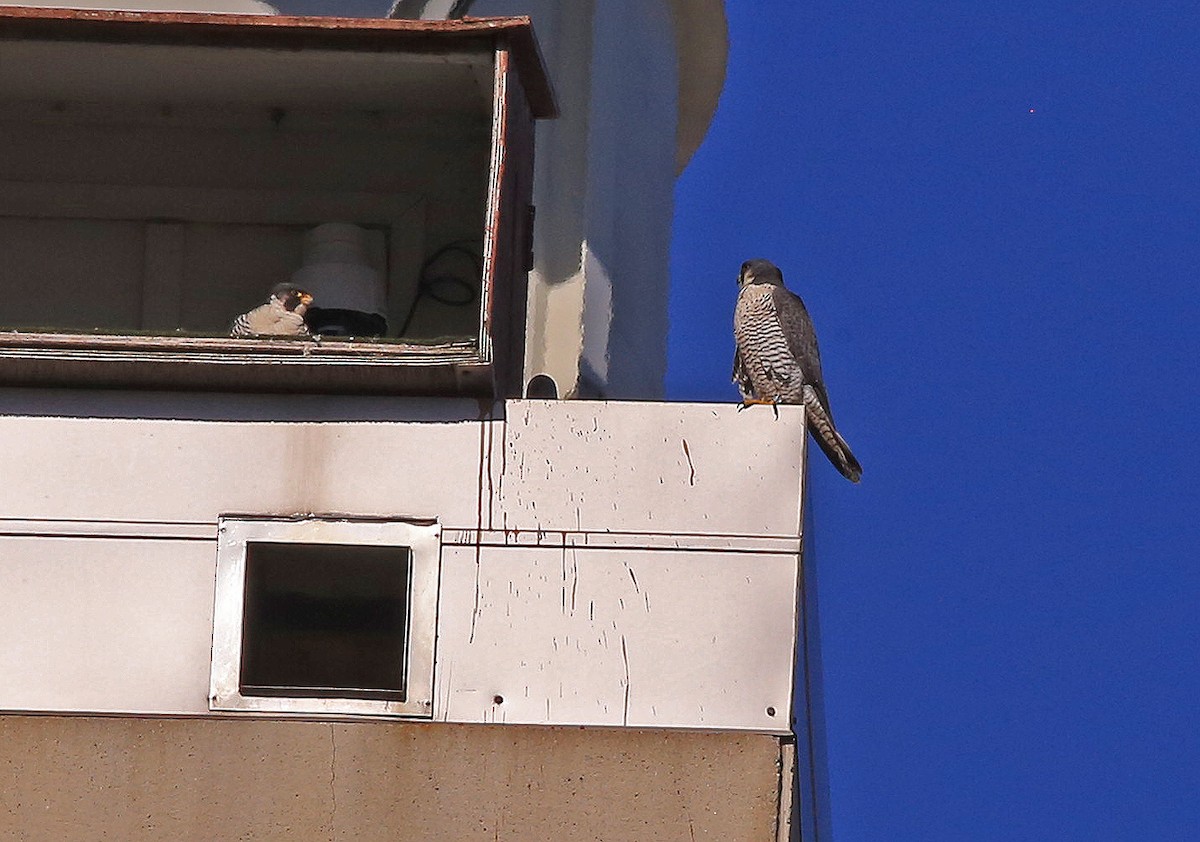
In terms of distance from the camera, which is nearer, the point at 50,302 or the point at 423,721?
the point at 423,721

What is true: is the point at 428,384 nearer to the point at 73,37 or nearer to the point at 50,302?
the point at 73,37

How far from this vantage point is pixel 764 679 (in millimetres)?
12273

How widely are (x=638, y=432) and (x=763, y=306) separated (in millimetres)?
1933

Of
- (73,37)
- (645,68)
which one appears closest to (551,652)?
(73,37)

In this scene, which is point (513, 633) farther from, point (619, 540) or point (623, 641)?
point (619, 540)

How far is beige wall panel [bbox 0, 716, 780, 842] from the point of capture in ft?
39.9

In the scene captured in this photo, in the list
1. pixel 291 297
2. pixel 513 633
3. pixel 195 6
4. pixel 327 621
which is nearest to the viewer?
pixel 513 633

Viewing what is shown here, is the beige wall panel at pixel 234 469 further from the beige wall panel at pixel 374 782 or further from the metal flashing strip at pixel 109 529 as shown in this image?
the beige wall panel at pixel 374 782

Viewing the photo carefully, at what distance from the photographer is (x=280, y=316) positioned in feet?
45.3

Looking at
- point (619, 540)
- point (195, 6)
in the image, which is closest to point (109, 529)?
point (619, 540)

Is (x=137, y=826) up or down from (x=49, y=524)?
down

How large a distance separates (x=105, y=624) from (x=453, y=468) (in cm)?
158

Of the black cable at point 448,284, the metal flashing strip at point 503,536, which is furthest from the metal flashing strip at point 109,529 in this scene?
the black cable at point 448,284

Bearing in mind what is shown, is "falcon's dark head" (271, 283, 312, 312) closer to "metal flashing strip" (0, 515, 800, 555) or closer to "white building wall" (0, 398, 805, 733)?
"white building wall" (0, 398, 805, 733)
